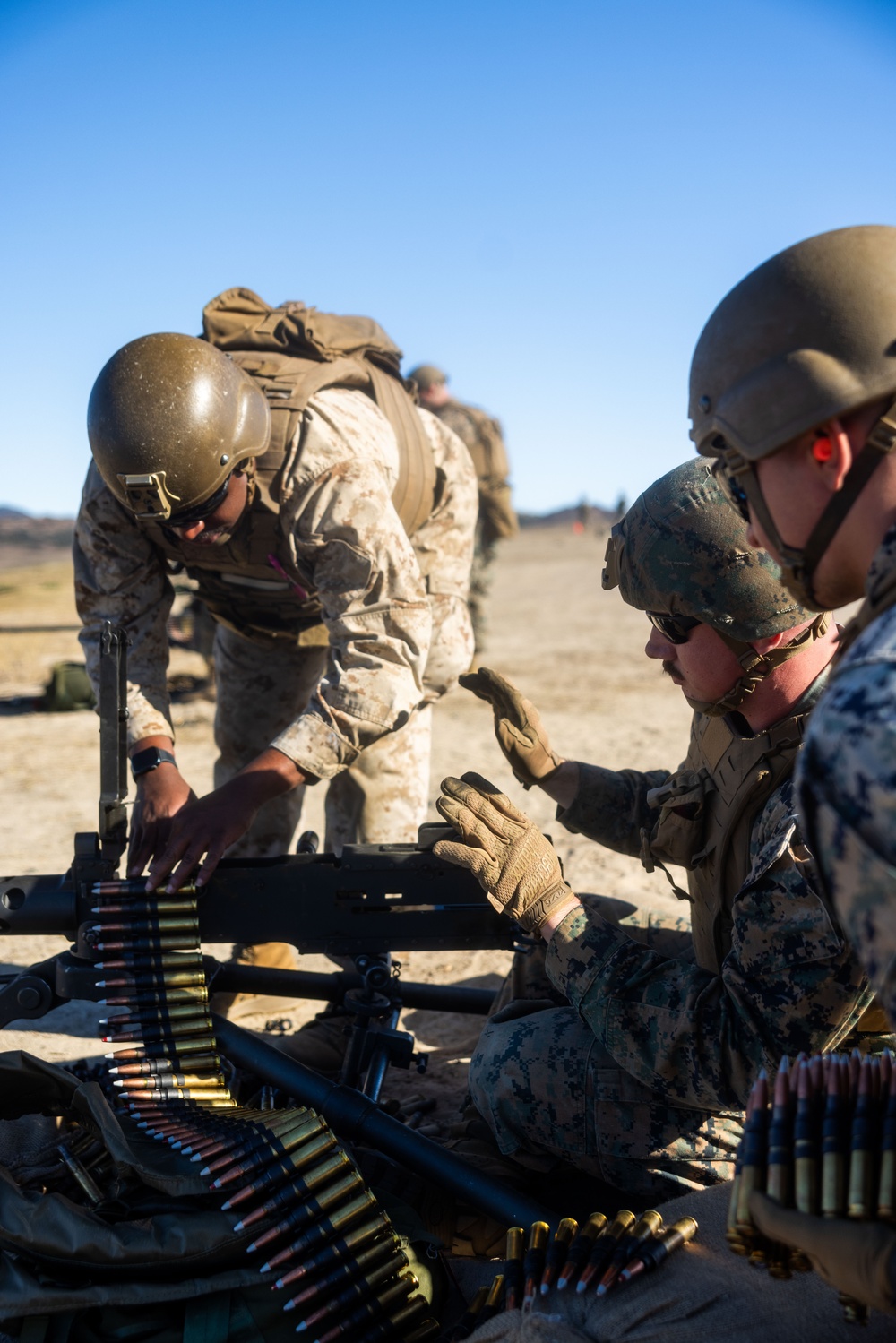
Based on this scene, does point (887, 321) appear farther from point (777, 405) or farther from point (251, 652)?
point (251, 652)

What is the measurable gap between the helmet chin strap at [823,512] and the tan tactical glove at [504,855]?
126 cm

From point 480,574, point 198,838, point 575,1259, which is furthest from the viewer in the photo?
point 480,574

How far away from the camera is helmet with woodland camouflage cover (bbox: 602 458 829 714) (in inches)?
118

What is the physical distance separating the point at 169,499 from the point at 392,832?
6.14 ft

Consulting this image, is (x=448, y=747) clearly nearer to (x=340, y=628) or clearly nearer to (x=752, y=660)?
(x=340, y=628)

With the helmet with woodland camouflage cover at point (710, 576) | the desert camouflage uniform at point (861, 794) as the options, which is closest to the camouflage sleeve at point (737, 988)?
the helmet with woodland camouflage cover at point (710, 576)

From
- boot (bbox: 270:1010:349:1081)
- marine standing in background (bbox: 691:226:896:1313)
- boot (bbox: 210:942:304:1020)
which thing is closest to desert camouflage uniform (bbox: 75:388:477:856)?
boot (bbox: 210:942:304:1020)

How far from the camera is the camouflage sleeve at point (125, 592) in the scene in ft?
15.2

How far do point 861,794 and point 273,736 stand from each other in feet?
13.8

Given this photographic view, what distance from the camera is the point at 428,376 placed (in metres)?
12.6

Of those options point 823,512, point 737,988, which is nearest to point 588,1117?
point 737,988

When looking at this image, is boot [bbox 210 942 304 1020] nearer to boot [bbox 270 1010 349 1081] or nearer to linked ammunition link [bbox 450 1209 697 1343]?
boot [bbox 270 1010 349 1081]

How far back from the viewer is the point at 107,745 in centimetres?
381

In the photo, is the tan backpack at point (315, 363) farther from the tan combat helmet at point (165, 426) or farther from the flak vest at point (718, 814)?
the flak vest at point (718, 814)
